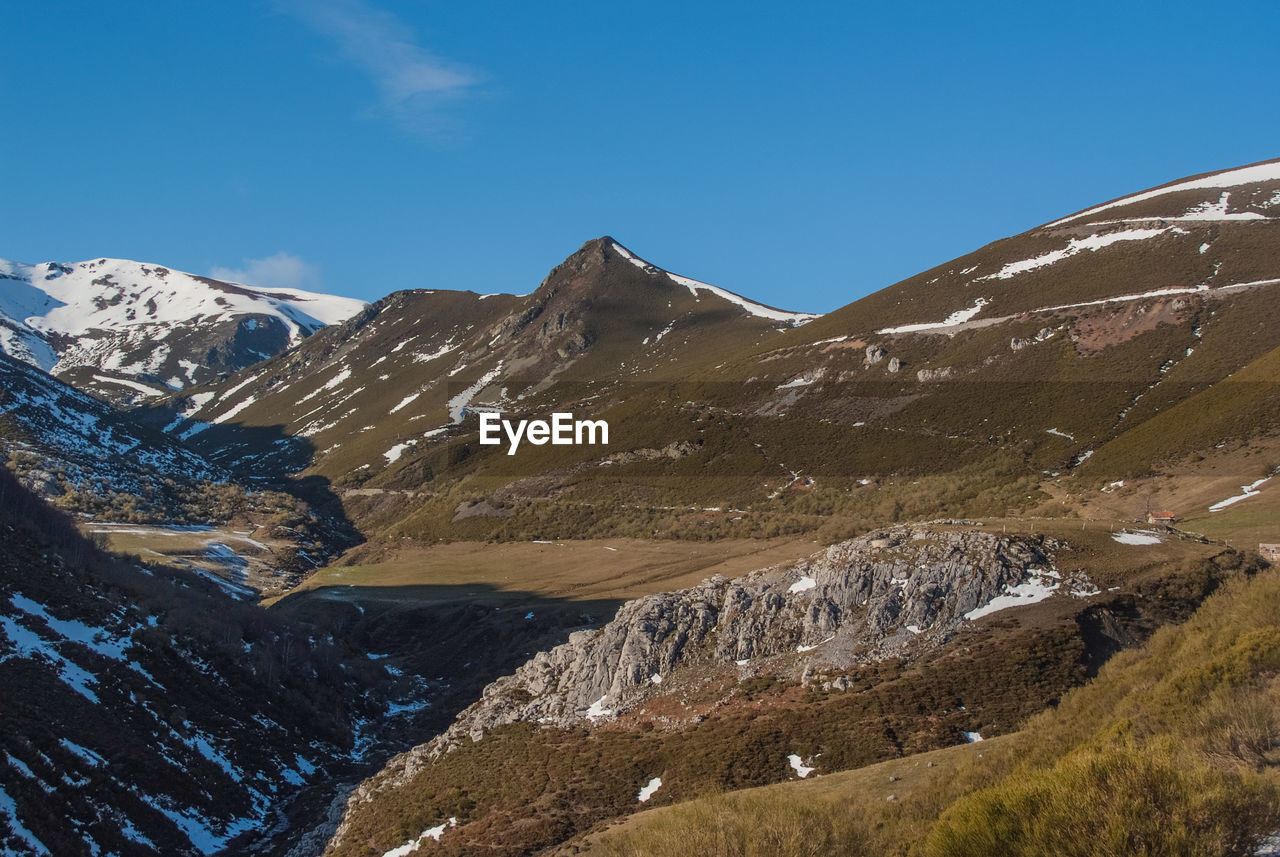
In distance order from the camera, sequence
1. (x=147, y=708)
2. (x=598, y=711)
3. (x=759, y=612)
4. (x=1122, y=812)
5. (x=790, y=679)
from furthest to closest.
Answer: (x=147, y=708) < (x=759, y=612) < (x=598, y=711) < (x=790, y=679) < (x=1122, y=812)

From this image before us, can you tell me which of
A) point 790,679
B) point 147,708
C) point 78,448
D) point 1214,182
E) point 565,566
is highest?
point 1214,182

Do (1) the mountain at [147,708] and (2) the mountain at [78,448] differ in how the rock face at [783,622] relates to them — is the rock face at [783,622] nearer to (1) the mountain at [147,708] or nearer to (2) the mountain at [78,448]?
(1) the mountain at [147,708]

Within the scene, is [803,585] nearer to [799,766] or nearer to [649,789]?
[799,766]

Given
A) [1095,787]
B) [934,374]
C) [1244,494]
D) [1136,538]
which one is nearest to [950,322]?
[934,374]

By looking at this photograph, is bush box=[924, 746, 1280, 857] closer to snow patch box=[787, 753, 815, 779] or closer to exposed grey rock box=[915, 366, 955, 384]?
snow patch box=[787, 753, 815, 779]

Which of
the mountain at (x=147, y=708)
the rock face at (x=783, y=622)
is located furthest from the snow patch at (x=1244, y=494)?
the mountain at (x=147, y=708)

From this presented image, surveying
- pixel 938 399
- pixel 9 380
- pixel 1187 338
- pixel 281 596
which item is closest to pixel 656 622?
pixel 281 596

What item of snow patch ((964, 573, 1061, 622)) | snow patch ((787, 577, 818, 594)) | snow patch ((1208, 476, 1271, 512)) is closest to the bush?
snow patch ((964, 573, 1061, 622))
